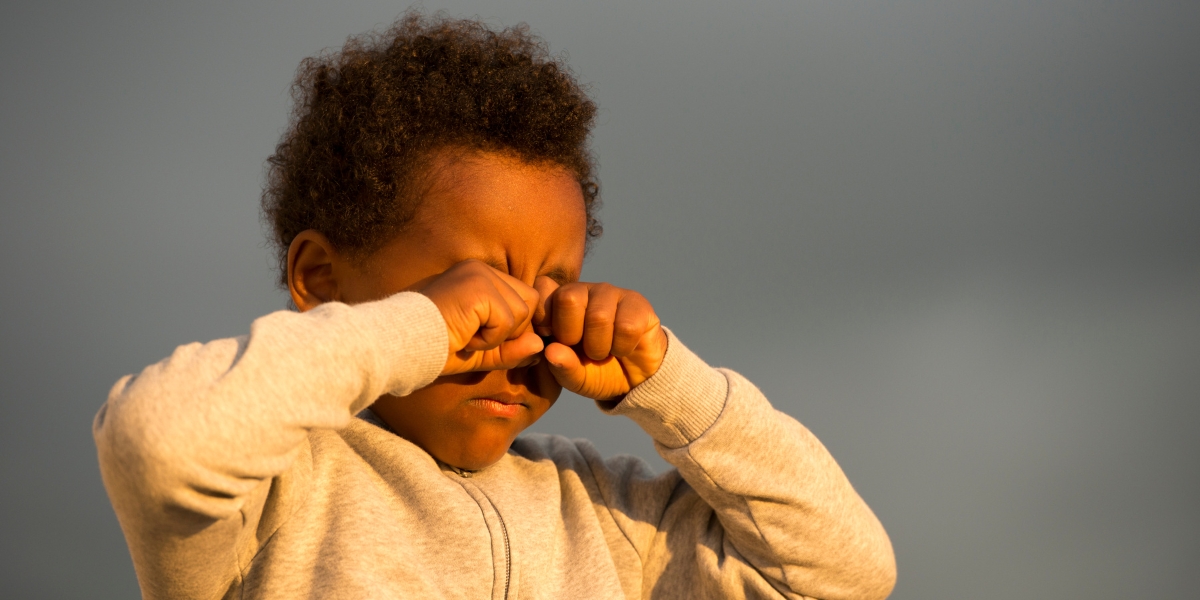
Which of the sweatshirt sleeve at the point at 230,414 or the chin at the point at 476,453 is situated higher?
the sweatshirt sleeve at the point at 230,414

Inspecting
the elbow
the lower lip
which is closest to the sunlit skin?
the lower lip

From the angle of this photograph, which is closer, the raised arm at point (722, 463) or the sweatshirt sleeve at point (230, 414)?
the sweatshirt sleeve at point (230, 414)

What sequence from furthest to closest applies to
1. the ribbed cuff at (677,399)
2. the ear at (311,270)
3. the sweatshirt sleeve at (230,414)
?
the ear at (311,270), the ribbed cuff at (677,399), the sweatshirt sleeve at (230,414)

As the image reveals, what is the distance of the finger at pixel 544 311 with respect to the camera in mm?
700

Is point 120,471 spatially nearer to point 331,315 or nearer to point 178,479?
point 178,479

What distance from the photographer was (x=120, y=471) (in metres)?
0.50

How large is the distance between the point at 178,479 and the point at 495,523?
0.30 m

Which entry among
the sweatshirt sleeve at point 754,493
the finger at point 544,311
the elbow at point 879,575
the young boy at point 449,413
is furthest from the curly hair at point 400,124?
the elbow at point 879,575

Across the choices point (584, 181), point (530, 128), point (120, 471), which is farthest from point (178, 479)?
point (584, 181)

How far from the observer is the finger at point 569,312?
68cm

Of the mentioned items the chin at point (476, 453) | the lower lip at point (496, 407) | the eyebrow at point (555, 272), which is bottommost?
the chin at point (476, 453)

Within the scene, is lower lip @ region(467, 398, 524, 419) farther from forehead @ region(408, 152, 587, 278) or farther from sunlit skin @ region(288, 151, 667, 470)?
forehead @ region(408, 152, 587, 278)

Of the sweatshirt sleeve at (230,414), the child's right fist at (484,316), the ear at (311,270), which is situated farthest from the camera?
the ear at (311,270)

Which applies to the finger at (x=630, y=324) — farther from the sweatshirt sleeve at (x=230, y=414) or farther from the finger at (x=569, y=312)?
the sweatshirt sleeve at (x=230, y=414)
